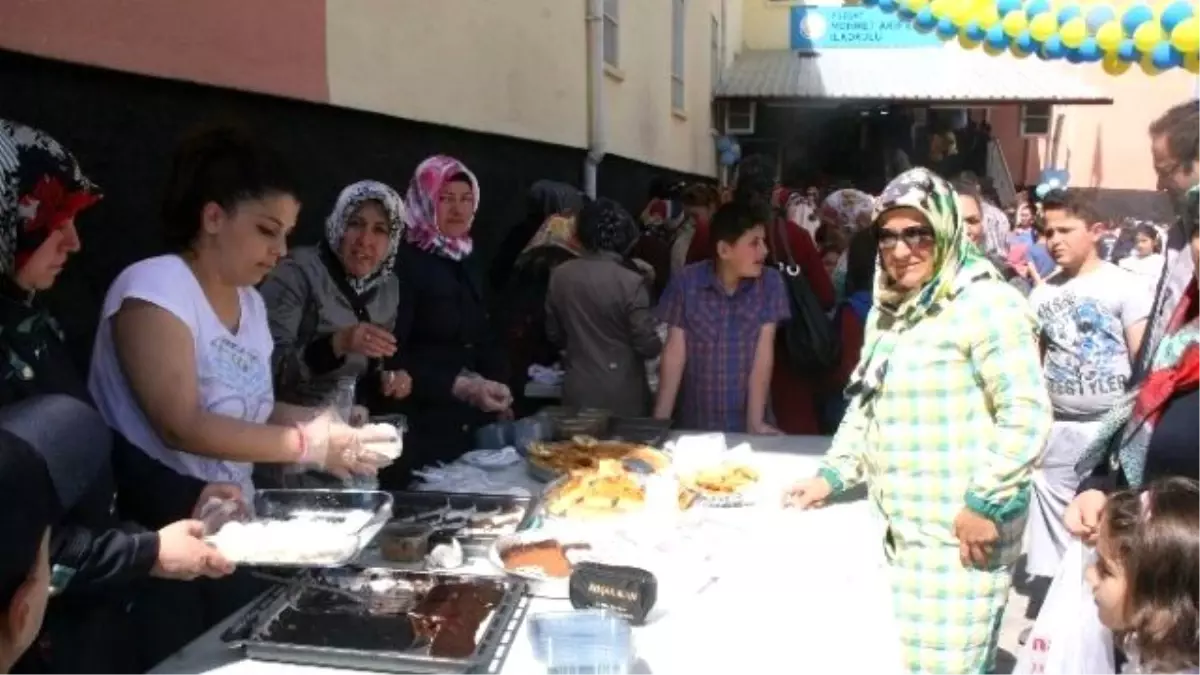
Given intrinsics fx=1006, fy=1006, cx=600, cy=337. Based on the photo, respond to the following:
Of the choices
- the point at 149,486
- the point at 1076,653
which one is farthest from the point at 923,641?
the point at 149,486

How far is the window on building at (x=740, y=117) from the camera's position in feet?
51.8

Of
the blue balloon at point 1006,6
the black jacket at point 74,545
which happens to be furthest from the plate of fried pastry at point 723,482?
the blue balloon at point 1006,6

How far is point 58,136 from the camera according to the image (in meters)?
2.33

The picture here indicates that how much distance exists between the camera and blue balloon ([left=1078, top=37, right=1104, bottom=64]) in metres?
3.14

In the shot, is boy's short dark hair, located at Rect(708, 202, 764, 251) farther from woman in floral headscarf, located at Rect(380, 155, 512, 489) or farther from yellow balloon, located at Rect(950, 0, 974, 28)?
yellow balloon, located at Rect(950, 0, 974, 28)

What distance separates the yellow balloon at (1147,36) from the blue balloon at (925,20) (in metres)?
0.73

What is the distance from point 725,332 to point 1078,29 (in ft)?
4.79

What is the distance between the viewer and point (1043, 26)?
10.6 feet

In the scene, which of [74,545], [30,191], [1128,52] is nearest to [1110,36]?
[1128,52]

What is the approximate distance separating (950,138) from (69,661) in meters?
16.2

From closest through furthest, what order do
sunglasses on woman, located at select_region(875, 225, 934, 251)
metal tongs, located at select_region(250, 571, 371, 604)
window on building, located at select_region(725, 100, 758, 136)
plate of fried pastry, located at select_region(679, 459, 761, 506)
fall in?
metal tongs, located at select_region(250, 571, 371, 604) < sunglasses on woman, located at select_region(875, 225, 934, 251) < plate of fried pastry, located at select_region(679, 459, 761, 506) < window on building, located at select_region(725, 100, 758, 136)

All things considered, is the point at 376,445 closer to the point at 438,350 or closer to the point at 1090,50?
the point at 438,350

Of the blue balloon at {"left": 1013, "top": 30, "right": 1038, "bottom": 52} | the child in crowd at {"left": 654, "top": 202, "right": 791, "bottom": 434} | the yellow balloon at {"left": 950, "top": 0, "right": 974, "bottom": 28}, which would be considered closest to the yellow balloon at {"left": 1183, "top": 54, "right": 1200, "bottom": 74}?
the blue balloon at {"left": 1013, "top": 30, "right": 1038, "bottom": 52}

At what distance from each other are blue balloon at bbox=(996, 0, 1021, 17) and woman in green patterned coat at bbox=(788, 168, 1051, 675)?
139 cm
